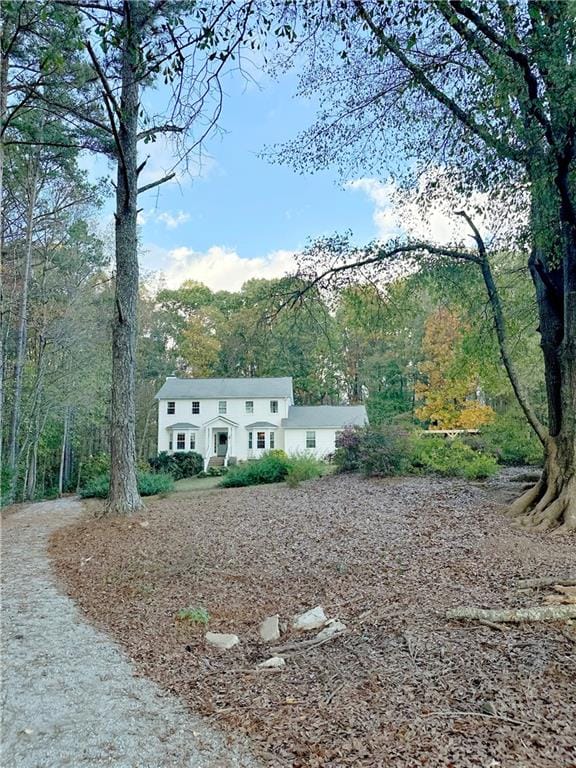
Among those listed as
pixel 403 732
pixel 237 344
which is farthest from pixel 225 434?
pixel 403 732

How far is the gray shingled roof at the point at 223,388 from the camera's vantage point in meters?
24.3

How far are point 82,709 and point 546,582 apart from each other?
314cm

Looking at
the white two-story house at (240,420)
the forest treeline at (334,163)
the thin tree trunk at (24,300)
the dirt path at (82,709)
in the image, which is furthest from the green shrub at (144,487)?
the white two-story house at (240,420)

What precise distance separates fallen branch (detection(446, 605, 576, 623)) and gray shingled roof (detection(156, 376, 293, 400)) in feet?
69.1

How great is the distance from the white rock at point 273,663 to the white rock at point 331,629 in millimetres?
344

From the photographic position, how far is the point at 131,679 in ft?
9.05

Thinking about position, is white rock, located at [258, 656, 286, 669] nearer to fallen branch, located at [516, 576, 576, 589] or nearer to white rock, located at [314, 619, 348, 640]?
white rock, located at [314, 619, 348, 640]

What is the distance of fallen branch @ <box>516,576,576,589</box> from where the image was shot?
3508 millimetres

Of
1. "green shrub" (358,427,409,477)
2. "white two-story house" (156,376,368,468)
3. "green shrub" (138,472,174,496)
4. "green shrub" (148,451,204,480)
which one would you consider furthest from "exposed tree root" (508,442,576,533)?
"white two-story house" (156,376,368,468)

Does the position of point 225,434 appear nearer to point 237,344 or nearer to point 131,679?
point 237,344

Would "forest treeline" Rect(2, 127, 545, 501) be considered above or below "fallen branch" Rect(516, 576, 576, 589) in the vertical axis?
above

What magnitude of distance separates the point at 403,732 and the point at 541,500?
4.79 m

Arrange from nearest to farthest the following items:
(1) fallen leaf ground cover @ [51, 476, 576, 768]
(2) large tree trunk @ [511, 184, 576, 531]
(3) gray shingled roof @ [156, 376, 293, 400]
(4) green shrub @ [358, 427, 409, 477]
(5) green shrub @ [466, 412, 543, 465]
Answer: (1) fallen leaf ground cover @ [51, 476, 576, 768]
(2) large tree trunk @ [511, 184, 576, 531]
(4) green shrub @ [358, 427, 409, 477]
(5) green shrub @ [466, 412, 543, 465]
(3) gray shingled roof @ [156, 376, 293, 400]

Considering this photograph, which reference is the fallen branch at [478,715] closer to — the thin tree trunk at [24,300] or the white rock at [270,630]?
the white rock at [270,630]
